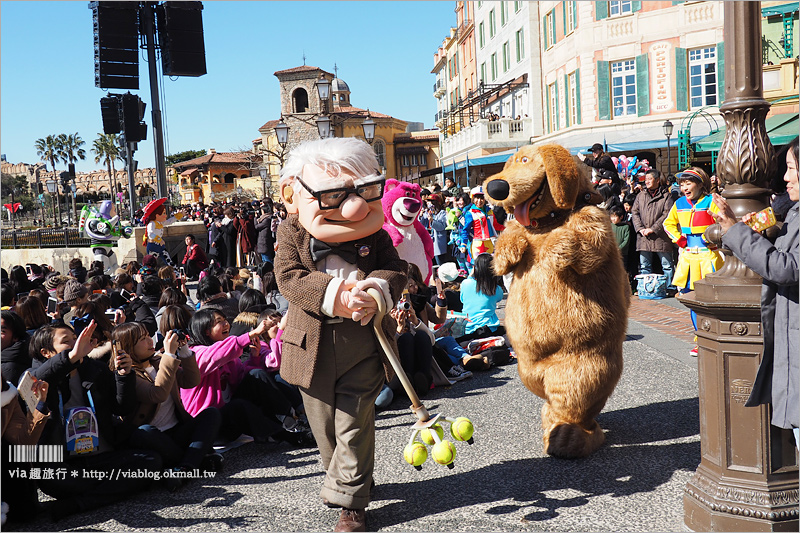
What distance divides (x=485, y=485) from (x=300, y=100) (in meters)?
63.3

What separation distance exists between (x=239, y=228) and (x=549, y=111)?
16963mm

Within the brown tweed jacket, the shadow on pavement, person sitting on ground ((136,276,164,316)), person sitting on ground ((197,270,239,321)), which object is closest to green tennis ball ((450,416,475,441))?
the brown tweed jacket

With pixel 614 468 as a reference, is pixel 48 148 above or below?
above

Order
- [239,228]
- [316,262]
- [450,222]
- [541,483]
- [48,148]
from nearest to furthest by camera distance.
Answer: [316,262] < [541,483] < [450,222] < [239,228] < [48,148]

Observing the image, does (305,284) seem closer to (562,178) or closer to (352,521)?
(352,521)

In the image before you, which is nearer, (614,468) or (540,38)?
(614,468)

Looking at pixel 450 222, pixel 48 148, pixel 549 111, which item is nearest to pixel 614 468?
pixel 450 222

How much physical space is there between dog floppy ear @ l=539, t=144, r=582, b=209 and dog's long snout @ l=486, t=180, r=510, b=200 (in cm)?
26

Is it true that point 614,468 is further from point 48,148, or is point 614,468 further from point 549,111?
point 48,148

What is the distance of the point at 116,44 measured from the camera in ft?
36.7

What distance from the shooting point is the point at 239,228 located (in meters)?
14.7

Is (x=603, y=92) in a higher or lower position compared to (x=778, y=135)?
higher

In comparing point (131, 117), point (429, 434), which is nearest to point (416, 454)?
point (429, 434)

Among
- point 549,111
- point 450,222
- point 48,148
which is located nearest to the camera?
point 450,222
